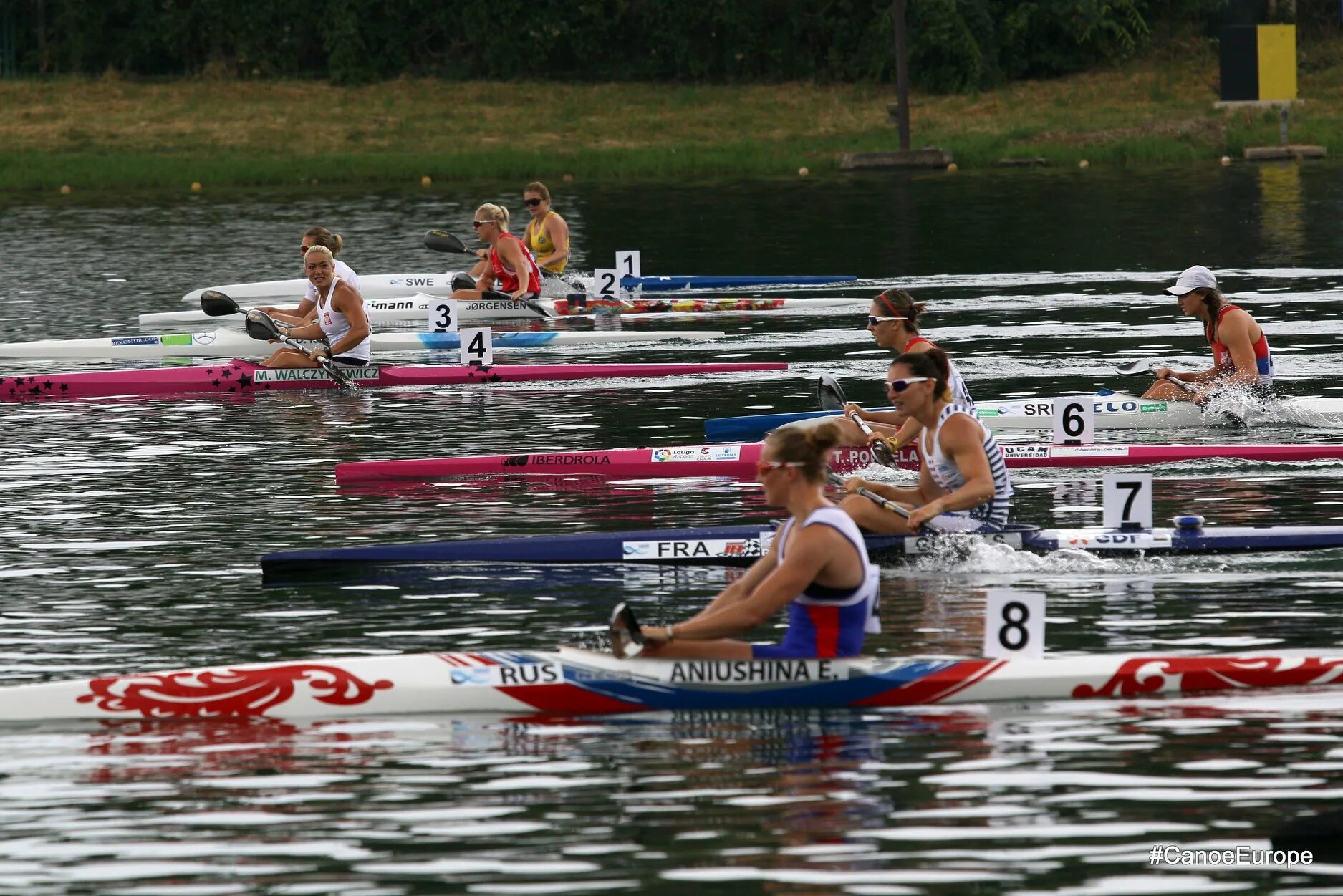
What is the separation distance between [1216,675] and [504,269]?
14245 mm

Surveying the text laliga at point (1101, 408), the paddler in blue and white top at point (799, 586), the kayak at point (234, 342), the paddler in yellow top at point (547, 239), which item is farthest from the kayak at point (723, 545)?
the paddler in yellow top at point (547, 239)

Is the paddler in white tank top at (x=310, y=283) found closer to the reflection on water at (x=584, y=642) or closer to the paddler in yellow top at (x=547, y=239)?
the reflection on water at (x=584, y=642)

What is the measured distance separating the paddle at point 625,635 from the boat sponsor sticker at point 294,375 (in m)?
10.2

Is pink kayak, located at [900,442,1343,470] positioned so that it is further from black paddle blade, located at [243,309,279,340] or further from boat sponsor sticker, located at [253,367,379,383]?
black paddle blade, located at [243,309,279,340]

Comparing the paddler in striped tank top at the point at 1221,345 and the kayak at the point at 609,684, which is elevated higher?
the paddler in striped tank top at the point at 1221,345

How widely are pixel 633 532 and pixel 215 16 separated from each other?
43035mm

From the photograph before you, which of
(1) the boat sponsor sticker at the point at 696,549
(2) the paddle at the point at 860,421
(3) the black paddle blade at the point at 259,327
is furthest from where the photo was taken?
(3) the black paddle blade at the point at 259,327

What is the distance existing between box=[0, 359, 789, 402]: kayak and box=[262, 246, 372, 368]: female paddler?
0.37ft

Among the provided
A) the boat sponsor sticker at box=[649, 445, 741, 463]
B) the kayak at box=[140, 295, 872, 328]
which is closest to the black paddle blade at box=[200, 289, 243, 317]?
the kayak at box=[140, 295, 872, 328]

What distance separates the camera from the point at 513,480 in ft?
45.8

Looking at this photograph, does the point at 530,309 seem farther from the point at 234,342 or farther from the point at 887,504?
the point at 887,504

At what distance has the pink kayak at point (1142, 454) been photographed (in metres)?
13.7

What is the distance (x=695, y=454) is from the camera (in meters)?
13.9

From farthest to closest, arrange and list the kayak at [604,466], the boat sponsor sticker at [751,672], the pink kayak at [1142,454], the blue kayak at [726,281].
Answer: the blue kayak at [726,281]
the kayak at [604,466]
the pink kayak at [1142,454]
the boat sponsor sticker at [751,672]
